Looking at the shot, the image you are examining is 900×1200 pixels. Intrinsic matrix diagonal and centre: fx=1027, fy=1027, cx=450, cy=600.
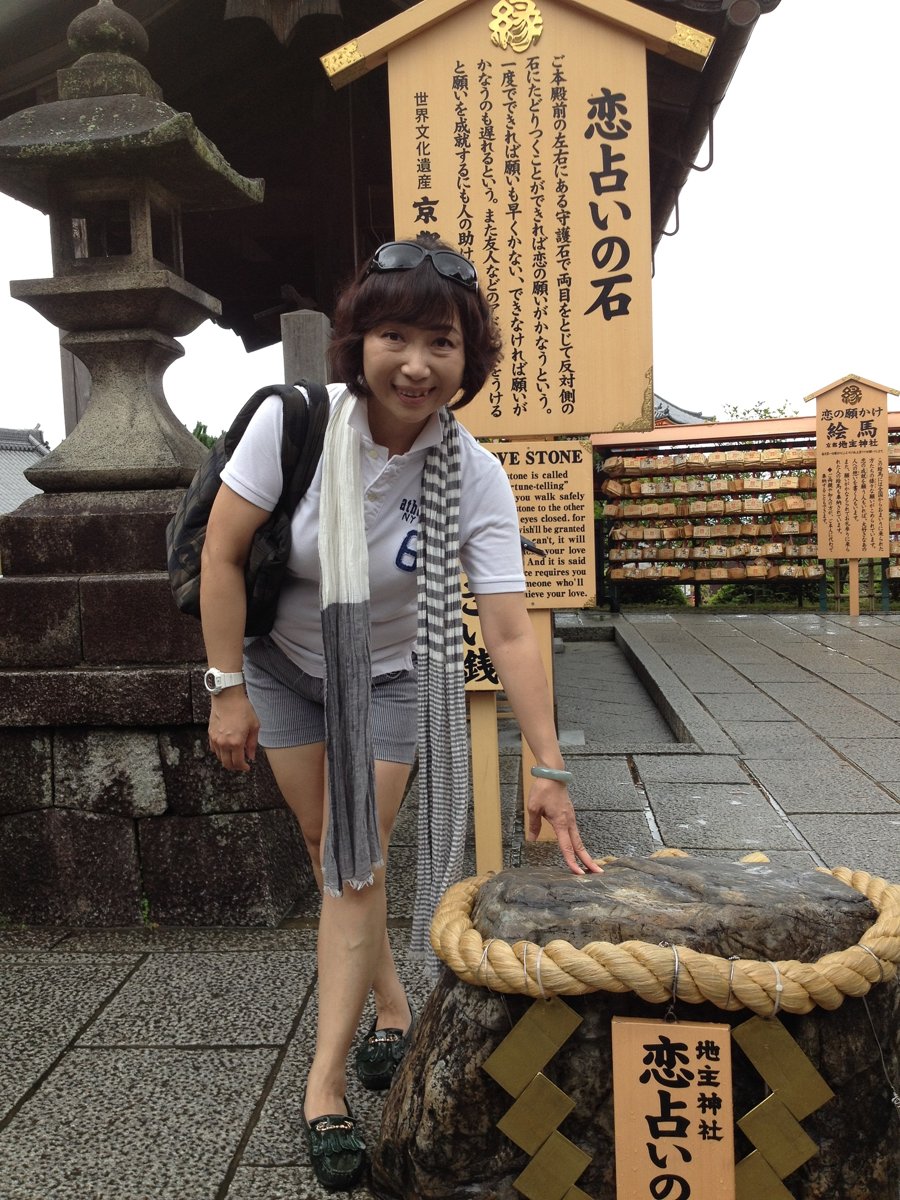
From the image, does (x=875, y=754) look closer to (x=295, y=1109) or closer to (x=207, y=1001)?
(x=207, y=1001)

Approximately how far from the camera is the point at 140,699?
3354mm

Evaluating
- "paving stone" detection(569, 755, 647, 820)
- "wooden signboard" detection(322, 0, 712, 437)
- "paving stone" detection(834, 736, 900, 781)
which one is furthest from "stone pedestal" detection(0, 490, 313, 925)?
"paving stone" detection(834, 736, 900, 781)

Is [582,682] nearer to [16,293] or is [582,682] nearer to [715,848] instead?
[715,848]

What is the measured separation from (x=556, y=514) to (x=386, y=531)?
209 cm

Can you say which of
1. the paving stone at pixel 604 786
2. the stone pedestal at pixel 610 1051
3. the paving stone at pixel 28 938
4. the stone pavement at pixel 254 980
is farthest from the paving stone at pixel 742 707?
the stone pedestal at pixel 610 1051

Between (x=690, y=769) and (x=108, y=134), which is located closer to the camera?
(x=108, y=134)

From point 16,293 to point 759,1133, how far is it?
3425 millimetres

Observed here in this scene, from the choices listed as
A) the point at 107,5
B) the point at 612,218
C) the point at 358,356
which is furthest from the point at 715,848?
the point at 107,5

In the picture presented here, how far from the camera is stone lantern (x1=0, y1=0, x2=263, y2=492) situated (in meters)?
3.50

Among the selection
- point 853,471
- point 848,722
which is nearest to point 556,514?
point 848,722

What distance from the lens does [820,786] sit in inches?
198

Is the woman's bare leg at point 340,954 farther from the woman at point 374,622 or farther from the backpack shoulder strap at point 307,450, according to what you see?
the backpack shoulder strap at point 307,450

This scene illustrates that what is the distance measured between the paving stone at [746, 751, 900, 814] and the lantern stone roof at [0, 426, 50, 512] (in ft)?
90.0

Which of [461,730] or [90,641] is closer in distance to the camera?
[461,730]
